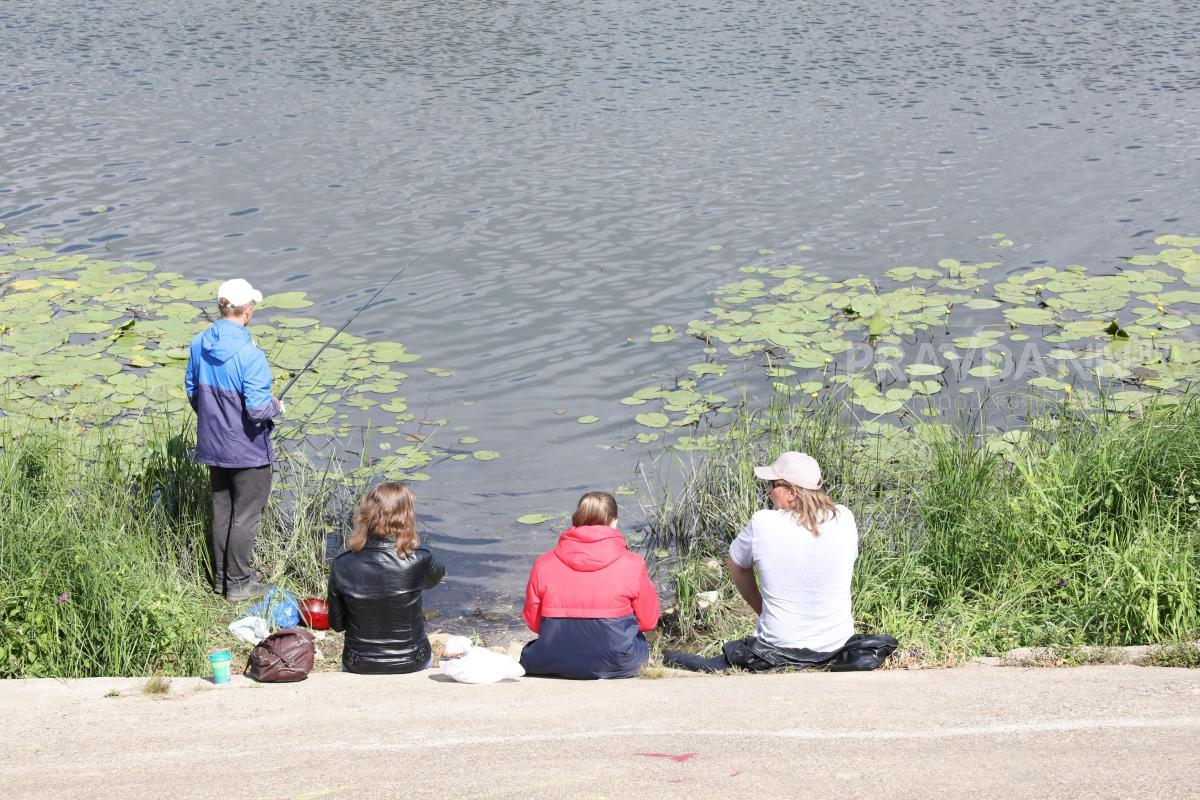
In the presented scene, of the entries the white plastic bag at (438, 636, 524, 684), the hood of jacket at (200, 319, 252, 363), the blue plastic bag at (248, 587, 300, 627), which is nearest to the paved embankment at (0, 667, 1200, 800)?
the white plastic bag at (438, 636, 524, 684)

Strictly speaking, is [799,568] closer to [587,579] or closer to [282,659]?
[587,579]

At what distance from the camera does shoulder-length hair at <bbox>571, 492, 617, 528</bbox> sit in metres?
5.71

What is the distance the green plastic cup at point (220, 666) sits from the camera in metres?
5.58

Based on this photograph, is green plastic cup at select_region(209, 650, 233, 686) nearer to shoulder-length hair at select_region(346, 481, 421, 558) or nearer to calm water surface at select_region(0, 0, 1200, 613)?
shoulder-length hair at select_region(346, 481, 421, 558)

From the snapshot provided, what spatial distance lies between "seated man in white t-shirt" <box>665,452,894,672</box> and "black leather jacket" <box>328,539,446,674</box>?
4.94ft

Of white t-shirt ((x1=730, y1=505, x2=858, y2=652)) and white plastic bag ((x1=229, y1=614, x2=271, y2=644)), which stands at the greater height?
white t-shirt ((x1=730, y1=505, x2=858, y2=652))

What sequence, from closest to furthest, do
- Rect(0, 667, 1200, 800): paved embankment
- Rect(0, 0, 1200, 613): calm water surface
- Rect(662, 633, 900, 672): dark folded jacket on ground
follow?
Rect(0, 667, 1200, 800): paved embankment → Rect(662, 633, 900, 672): dark folded jacket on ground → Rect(0, 0, 1200, 613): calm water surface

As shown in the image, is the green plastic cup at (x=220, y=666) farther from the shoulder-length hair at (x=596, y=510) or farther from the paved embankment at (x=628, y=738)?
the shoulder-length hair at (x=596, y=510)

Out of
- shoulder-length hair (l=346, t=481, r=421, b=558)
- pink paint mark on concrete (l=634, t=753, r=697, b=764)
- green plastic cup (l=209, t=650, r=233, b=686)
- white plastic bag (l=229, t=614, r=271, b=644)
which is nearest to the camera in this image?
pink paint mark on concrete (l=634, t=753, r=697, b=764)

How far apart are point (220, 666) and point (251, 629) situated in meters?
0.95

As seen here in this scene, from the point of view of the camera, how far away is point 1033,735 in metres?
4.59

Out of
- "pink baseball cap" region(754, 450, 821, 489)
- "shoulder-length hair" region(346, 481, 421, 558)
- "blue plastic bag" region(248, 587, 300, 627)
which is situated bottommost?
"blue plastic bag" region(248, 587, 300, 627)

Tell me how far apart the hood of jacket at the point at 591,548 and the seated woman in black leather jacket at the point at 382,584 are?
2.26 feet

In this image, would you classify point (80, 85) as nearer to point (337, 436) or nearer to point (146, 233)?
point (146, 233)
